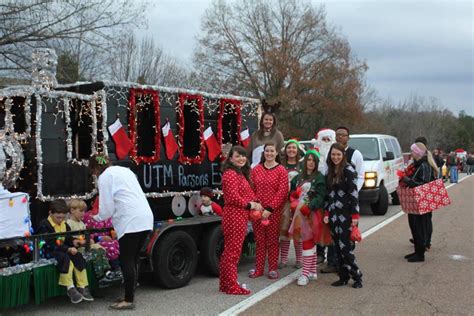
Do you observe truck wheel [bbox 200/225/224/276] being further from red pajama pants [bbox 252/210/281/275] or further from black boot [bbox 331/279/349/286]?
black boot [bbox 331/279/349/286]

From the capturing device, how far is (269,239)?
6824mm

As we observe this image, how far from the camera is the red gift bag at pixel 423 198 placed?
314 inches

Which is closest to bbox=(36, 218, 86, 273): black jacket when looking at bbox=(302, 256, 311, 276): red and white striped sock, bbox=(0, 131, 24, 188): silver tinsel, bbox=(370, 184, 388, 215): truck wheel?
bbox=(0, 131, 24, 188): silver tinsel

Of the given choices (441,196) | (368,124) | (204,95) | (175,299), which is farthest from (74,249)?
(368,124)

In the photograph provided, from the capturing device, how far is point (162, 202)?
271 inches

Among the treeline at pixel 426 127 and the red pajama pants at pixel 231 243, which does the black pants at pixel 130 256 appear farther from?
the treeline at pixel 426 127

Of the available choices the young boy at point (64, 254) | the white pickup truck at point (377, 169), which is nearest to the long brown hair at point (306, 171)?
the young boy at point (64, 254)

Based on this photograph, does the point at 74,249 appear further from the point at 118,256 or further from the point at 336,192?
the point at 336,192

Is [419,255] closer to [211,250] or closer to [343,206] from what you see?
[343,206]

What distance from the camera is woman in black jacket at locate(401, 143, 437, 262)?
800 centimetres

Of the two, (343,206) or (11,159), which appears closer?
(11,159)

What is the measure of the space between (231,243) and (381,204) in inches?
335

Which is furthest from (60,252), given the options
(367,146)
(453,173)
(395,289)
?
(453,173)

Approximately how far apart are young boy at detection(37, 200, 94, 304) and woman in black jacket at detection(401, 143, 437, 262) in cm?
494
